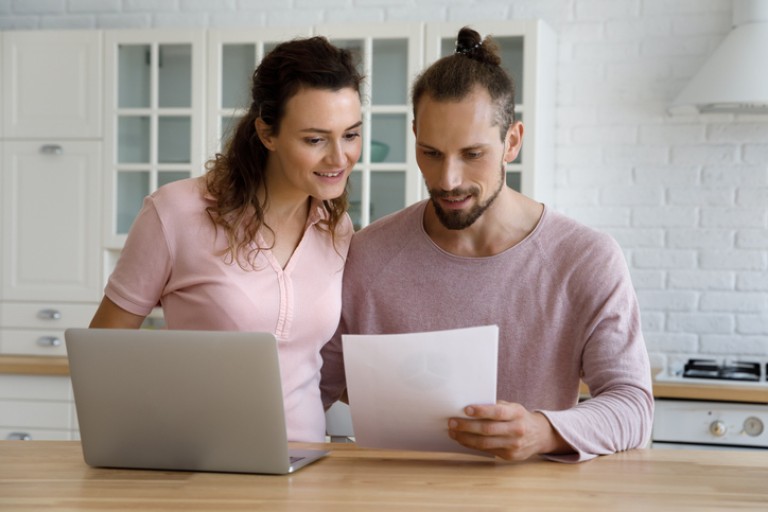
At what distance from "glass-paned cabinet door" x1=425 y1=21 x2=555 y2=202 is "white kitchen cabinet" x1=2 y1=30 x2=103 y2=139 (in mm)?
1255

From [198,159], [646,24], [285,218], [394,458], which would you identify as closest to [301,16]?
[198,159]

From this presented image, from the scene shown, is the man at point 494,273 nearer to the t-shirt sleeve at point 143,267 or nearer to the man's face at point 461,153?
the man's face at point 461,153

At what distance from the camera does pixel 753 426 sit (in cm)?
321

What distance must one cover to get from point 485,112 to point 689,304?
2.03 m

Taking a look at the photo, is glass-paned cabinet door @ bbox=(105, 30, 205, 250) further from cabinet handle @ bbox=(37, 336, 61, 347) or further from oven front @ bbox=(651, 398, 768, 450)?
oven front @ bbox=(651, 398, 768, 450)

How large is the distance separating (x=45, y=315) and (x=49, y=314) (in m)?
0.02

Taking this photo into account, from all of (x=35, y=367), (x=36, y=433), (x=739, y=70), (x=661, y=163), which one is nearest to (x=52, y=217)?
(x=35, y=367)

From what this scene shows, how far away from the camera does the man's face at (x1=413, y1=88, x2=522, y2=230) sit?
202cm

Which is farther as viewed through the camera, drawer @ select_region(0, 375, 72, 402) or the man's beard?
drawer @ select_region(0, 375, 72, 402)

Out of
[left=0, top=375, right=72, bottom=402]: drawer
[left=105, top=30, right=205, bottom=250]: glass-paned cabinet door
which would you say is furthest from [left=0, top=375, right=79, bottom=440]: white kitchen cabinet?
[left=105, top=30, right=205, bottom=250]: glass-paned cabinet door

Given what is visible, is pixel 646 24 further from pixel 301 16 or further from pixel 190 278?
pixel 190 278

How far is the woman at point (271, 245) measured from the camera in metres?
2.03

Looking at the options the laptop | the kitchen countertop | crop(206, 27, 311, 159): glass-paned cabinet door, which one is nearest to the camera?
the laptop

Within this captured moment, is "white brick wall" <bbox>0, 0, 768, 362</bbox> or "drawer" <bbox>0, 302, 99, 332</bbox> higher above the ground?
"white brick wall" <bbox>0, 0, 768, 362</bbox>
